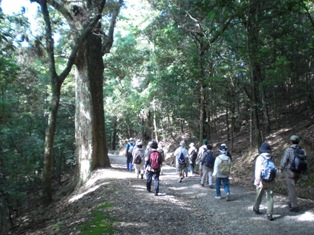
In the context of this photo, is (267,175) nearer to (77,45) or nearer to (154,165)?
(154,165)

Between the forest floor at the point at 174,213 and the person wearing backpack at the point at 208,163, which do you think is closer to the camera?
the forest floor at the point at 174,213

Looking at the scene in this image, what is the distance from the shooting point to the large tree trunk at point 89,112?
51.9 feet

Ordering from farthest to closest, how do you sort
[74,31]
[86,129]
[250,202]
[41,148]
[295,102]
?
[295,102] < [41,148] < [86,129] < [74,31] < [250,202]

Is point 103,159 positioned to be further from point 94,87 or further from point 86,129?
point 94,87

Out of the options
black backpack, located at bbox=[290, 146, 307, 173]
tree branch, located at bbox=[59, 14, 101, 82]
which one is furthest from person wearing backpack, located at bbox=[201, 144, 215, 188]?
tree branch, located at bbox=[59, 14, 101, 82]

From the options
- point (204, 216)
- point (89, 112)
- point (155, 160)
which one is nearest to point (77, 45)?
point (89, 112)

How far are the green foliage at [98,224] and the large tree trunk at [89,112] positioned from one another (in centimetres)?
671

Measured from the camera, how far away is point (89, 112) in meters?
16.0

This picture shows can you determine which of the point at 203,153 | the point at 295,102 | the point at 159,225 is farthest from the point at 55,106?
the point at 295,102

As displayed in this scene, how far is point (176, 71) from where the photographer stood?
21.5m

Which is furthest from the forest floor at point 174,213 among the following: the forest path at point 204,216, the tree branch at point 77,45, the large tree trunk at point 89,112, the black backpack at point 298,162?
the tree branch at point 77,45

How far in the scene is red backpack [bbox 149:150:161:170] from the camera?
10997 mm

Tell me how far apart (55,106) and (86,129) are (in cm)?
281

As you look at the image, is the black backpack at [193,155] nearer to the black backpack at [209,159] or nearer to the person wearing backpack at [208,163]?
the person wearing backpack at [208,163]
